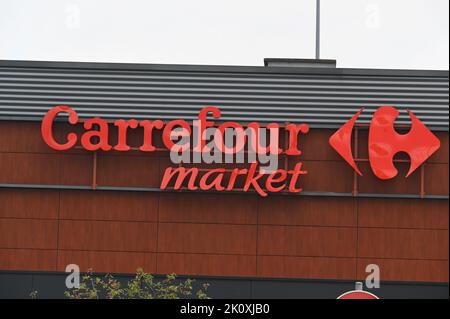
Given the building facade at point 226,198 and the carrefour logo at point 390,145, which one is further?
the building facade at point 226,198

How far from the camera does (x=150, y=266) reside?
27.4 m

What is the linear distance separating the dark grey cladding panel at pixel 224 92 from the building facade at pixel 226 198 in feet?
→ 0.11

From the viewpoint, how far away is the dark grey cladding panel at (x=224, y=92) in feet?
89.5

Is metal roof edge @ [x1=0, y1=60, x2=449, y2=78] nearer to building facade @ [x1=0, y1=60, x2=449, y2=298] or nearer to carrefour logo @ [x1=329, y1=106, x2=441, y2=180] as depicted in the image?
building facade @ [x1=0, y1=60, x2=449, y2=298]

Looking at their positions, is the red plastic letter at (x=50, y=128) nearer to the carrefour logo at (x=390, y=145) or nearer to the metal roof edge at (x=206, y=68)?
the metal roof edge at (x=206, y=68)

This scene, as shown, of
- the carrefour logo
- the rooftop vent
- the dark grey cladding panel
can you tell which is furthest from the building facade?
the rooftop vent

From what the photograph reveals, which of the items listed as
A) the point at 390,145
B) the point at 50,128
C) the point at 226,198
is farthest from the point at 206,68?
the point at 390,145

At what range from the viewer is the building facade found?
89.2 feet

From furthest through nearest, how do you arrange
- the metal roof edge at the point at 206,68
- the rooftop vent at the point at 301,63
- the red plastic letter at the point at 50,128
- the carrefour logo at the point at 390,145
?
the rooftop vent at the point at 301,63 → the metal roof edge at the point at 206,68 → the red plastic letter at the point at 50,128 → the carrefour logo at the point at 390,145

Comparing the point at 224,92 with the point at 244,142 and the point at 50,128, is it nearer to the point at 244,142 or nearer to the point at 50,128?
the point at 244,142

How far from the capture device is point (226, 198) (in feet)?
90.1

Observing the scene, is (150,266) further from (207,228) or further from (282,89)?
(282,89)

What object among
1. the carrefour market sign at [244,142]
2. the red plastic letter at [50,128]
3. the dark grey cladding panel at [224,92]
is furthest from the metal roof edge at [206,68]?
the red plastic letter at [50,128]

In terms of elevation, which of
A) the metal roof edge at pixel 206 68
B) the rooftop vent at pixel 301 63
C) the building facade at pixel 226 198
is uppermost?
the rooftop vent at pixel 301 63
